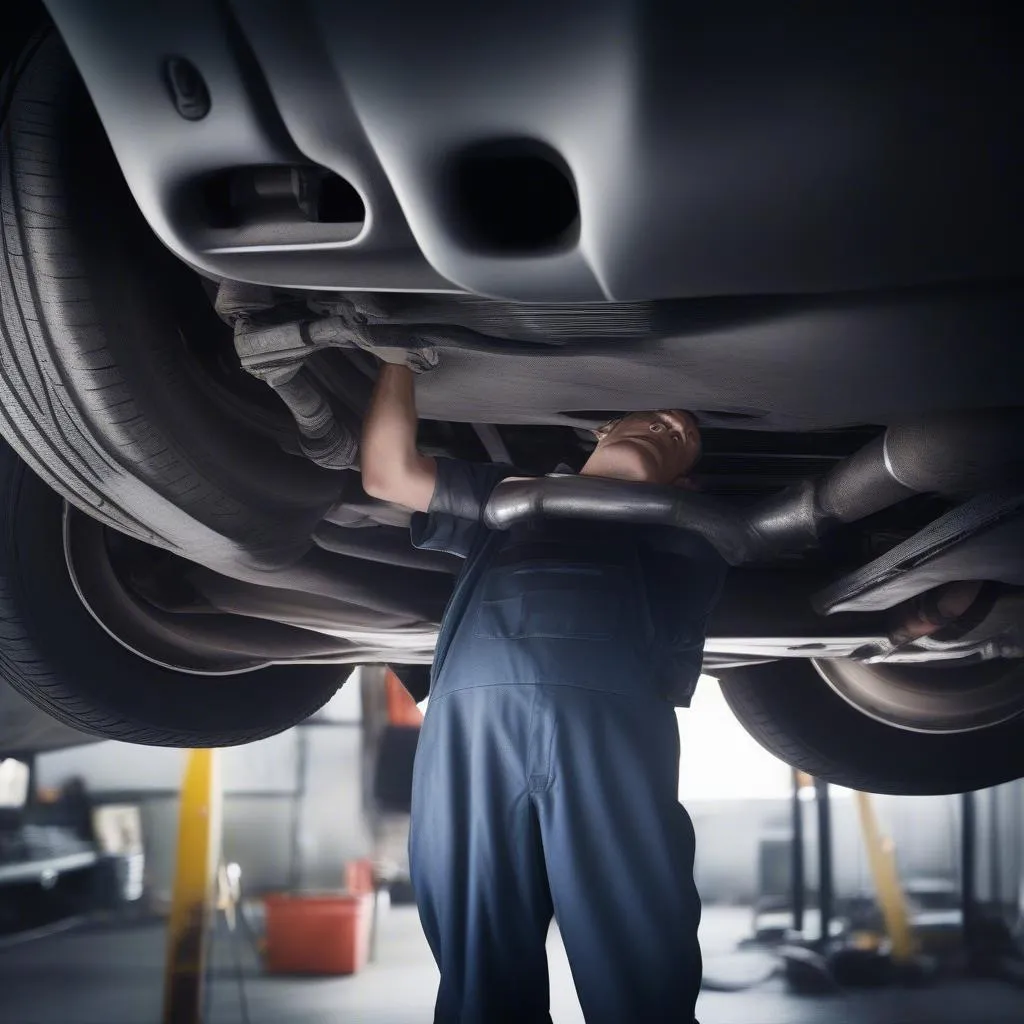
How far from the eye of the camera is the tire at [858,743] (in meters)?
1.88

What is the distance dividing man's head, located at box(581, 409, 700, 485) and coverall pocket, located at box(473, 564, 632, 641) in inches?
4.2

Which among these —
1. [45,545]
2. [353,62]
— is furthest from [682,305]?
[45,545]

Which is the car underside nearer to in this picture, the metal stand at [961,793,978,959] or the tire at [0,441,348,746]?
the tire at [0,441,348,746]

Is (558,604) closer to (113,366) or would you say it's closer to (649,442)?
(649,442)

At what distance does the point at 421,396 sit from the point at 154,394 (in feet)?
0.79

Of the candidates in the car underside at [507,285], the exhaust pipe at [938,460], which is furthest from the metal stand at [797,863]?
A: the exhaust pipe at [938,460]

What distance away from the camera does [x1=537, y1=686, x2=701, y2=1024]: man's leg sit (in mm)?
1027

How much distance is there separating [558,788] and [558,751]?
0.03 m

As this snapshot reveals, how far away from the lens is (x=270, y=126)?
2.01ft

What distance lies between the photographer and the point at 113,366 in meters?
0.88

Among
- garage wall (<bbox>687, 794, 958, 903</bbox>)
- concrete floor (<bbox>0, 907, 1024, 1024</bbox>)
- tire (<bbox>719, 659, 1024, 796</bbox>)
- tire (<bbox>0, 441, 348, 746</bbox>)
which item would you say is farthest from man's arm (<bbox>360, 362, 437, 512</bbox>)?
garage wall (<bbox>687, 794, 958, 903</bbox>)

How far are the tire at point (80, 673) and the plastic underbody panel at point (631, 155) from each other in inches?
25.6

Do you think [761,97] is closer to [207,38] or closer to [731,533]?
[207,38]

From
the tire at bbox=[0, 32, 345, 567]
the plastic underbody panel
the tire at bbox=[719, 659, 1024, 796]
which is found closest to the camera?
the plastic underbody panel
